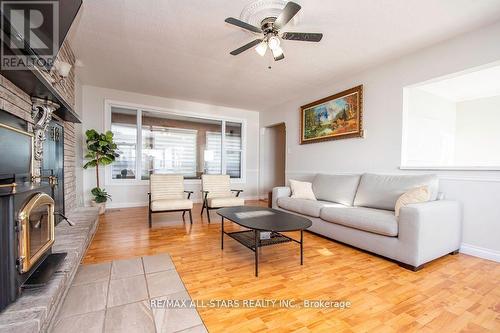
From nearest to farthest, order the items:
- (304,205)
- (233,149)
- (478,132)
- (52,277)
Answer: (52,277) → (304,205) → (478,132) → (233,149)

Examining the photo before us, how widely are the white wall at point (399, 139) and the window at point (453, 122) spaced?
0.61 feet

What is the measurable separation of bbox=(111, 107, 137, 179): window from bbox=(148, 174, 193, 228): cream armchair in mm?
1474

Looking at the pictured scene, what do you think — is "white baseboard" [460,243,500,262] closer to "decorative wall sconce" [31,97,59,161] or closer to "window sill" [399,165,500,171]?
"window sill" [399,165,500,171]

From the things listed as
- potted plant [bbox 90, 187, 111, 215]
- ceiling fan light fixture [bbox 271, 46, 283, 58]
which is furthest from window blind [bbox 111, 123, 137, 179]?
ceiling fan light fixture [bbox 271, 46, 283, 58]

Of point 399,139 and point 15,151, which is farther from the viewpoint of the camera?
point 399,139

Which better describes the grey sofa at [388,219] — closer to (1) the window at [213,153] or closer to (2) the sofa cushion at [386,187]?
(2) the sofa cushion at [386,187]

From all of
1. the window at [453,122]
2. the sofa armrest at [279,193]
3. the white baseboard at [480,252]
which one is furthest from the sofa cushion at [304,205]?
the white baseboard at [480,252]

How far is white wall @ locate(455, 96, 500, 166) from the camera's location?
3729mm

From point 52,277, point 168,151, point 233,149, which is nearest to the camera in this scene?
point 52,277

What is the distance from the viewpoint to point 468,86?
3.42 metres

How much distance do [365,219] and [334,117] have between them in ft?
7.09

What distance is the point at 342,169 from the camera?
12.8ft

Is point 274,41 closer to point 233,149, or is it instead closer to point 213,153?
point 213,153

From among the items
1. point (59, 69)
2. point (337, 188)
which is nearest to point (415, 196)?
point (337, 188)
